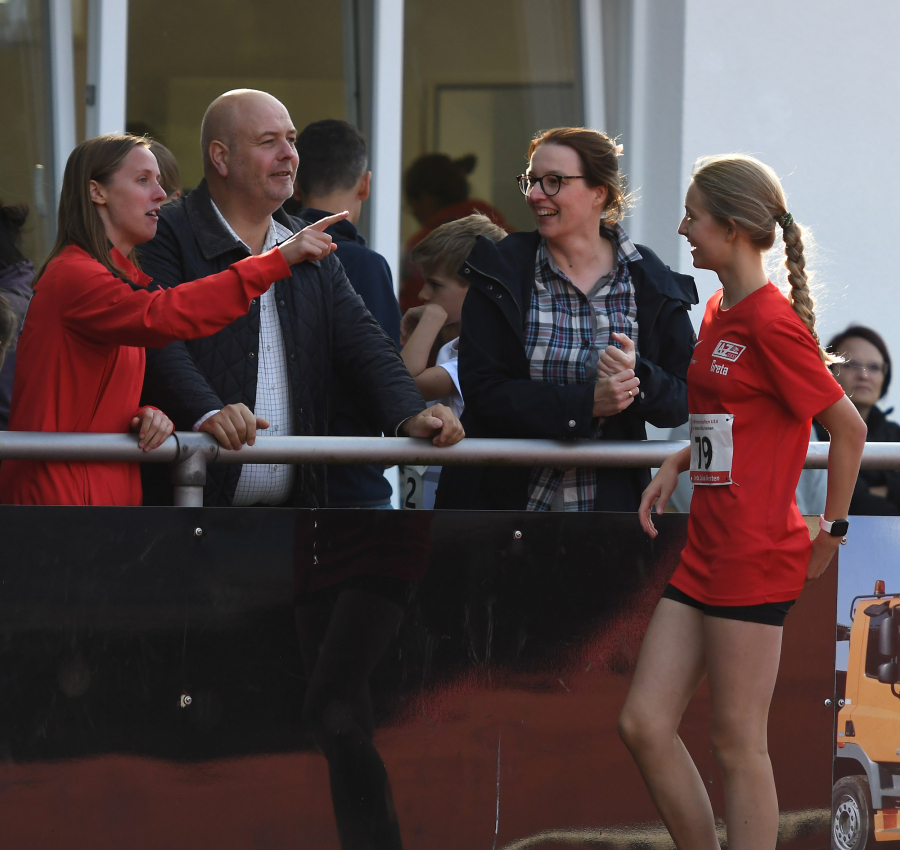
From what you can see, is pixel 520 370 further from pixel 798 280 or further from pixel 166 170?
pixel 166 170

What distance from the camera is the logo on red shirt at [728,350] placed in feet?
9.04

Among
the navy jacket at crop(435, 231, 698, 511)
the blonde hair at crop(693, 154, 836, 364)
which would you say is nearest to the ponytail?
the blonde hair at crop(693, 154, 836, 364)

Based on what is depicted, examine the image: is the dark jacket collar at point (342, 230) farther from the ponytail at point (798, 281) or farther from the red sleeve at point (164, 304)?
the ponytail at point (798, 281)

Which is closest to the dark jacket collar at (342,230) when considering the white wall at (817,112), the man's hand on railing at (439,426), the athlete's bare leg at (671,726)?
the man's hand on railing at (439,426)

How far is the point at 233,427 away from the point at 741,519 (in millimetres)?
1237

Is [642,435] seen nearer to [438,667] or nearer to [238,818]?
[438,667]

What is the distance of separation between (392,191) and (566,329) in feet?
12.7

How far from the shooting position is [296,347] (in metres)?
3.38

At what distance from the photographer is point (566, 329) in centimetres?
339

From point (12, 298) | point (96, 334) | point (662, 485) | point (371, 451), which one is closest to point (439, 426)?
point (371, 451)

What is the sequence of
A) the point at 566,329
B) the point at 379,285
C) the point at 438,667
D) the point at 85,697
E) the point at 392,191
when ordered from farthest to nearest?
1. the point at 392,191
2. the point at 379,285
3. the point at 566,329
4. the point at 438,667
5. the point at 85,697

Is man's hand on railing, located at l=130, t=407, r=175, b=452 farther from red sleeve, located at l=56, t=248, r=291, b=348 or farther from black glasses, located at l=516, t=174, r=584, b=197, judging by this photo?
black glasses, located at l=516, t=174, r=584, b=197

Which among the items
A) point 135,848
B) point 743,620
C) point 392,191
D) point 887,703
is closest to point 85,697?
point 135,848

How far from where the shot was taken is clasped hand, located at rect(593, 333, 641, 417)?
123 inches
